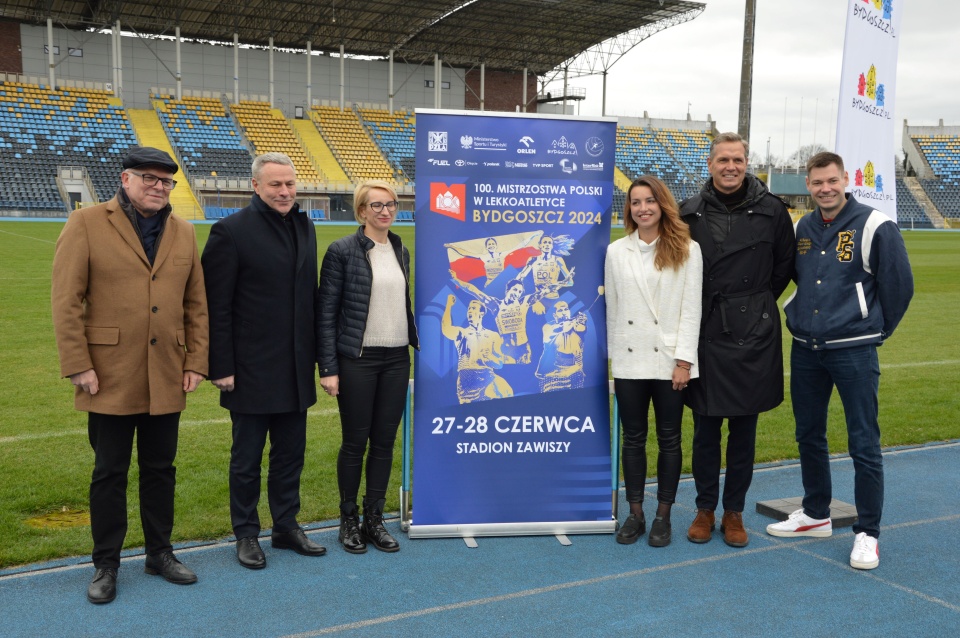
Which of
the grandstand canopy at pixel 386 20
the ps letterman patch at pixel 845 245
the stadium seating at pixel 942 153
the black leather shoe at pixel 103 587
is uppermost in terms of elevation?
the grandstand canopy at pixel 386 20

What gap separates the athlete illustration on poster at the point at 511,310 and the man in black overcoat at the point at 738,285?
0.86 meters

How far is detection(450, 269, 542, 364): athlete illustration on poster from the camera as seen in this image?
4.11m

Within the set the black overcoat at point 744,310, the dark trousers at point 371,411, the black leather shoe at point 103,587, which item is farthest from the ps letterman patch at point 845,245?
the black leather shoe at point 103,587

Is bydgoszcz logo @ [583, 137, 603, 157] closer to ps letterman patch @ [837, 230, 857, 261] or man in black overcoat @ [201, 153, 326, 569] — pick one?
ps letterman patch @ [837, 230, 857, 261]

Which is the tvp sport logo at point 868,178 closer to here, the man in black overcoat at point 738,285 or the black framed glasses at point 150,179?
the man in black overcoat at point 738,285

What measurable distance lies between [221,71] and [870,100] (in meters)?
39.5

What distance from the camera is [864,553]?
374cm

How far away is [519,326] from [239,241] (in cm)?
142

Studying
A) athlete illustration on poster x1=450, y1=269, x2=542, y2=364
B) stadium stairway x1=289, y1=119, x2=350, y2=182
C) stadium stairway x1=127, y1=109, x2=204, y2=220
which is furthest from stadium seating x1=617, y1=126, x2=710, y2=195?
athlete illustration on poster x1=450, y1=269, x2=542, y2=364

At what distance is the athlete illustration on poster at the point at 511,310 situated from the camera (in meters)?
4.11

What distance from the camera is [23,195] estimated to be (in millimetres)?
31016

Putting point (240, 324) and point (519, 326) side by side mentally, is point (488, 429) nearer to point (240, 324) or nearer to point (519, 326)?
point (519, 326)

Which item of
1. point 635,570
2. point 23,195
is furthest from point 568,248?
point 23,195

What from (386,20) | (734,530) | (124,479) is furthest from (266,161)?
(386,20)
